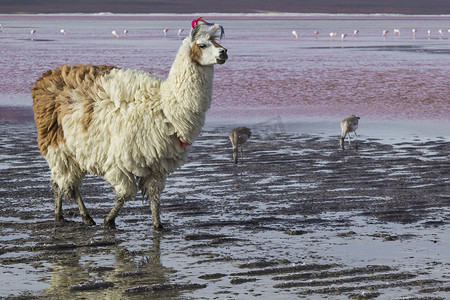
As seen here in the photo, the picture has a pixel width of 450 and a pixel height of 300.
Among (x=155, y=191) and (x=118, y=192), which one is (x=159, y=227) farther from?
(x=118, y=192)

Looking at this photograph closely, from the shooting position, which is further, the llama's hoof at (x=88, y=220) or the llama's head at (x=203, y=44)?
the llama's hoof at (x=88, y=220)

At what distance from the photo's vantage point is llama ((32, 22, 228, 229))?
26.2ft

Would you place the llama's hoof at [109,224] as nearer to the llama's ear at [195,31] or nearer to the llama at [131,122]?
the llama at [131,122]

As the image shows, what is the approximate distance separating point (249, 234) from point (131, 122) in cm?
→ 156

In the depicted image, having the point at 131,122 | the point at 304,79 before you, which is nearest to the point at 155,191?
the point at 131,122

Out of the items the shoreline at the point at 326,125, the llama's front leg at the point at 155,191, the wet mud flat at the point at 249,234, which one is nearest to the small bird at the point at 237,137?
the wet mud flat at the point at 249,234

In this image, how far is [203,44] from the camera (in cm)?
789

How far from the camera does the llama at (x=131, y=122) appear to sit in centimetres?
800

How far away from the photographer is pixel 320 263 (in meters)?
6.77

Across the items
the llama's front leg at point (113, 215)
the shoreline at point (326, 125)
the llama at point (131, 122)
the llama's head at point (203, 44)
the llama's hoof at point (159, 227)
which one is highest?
the llama's head at point (203, 44)

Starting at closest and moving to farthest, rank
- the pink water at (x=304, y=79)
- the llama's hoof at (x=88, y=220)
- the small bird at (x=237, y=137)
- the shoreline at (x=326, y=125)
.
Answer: the llama's hoof at (x=88, y=220), the small bird at (x=237, y=137), the shoreline at (x=326, y=125), the pink water at (x=304, y=79)

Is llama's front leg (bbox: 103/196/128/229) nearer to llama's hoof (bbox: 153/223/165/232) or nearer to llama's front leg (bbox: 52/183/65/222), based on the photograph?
llama's hoof (bbox: 153/223/165/232)

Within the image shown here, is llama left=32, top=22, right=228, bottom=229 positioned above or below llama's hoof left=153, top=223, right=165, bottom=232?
above

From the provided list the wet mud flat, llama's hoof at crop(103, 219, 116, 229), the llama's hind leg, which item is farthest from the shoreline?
llama's hoof at crop(103, 219, 116, 229)
